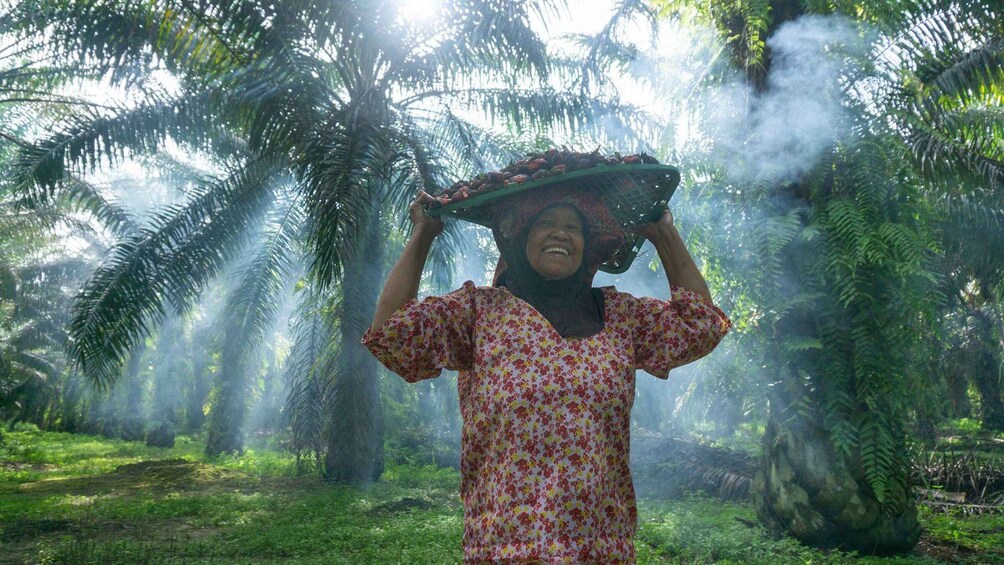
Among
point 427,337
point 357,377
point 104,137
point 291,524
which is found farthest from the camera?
point 357,377

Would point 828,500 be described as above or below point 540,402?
below

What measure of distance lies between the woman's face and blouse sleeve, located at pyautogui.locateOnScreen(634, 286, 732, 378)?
10.9 inches

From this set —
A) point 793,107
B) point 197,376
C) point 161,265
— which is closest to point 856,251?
point 793,107

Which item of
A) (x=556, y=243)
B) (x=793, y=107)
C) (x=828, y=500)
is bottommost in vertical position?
(x=828, y=500)

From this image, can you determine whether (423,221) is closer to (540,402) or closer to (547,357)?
(547,357)

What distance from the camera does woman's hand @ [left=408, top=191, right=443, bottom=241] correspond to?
259cm

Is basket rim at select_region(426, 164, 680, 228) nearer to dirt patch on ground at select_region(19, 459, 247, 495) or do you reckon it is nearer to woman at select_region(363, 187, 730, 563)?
woman at select_region(363, 187, 730, 563)

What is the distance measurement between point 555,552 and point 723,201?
5492 millimetres

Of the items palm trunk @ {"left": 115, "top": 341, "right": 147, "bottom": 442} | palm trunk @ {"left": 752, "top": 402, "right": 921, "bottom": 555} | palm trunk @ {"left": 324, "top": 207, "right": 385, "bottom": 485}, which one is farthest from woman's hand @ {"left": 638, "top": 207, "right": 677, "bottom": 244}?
palm trunk @ {"left": 115, "top": 341, "right": 147, "bottom": 442}

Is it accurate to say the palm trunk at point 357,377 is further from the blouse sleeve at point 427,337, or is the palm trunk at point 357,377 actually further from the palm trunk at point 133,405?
the palm trunk at point 133,405

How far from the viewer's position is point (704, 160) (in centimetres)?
729

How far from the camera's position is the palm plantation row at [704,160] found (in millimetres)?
6535

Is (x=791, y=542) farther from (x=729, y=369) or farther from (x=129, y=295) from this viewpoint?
(x=129, y=295)

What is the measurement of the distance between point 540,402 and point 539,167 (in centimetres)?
75
